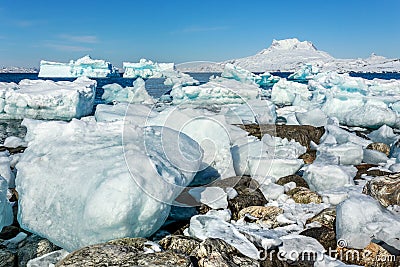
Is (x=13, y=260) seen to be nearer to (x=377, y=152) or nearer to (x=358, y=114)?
(x=377, y=152)

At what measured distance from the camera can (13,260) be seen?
3.07 metres

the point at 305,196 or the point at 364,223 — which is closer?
the point at 364,223

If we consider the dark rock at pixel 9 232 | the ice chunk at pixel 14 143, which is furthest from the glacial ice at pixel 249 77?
the dark rock at pixel 9 232

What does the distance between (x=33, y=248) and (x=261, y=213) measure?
2.41m

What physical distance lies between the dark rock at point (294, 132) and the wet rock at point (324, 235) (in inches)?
175

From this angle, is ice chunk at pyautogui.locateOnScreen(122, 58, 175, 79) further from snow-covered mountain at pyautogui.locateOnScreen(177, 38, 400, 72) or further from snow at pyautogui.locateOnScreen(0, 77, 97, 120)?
snow-covered mountain at pyautogui.locateOnScreen(177, 38, 400, 72)

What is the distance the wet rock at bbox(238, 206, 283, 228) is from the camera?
4.10 metres

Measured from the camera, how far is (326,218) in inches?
151

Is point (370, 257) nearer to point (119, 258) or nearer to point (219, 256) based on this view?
point (219, 256)

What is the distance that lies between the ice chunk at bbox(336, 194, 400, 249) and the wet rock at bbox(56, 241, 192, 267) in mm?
1629

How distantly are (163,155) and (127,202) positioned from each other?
0.73 meters

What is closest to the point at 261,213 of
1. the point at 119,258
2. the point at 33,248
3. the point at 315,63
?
the point at 119,258

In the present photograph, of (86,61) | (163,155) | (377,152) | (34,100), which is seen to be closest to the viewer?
(163,155)

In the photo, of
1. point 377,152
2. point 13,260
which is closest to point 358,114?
point 377,152
